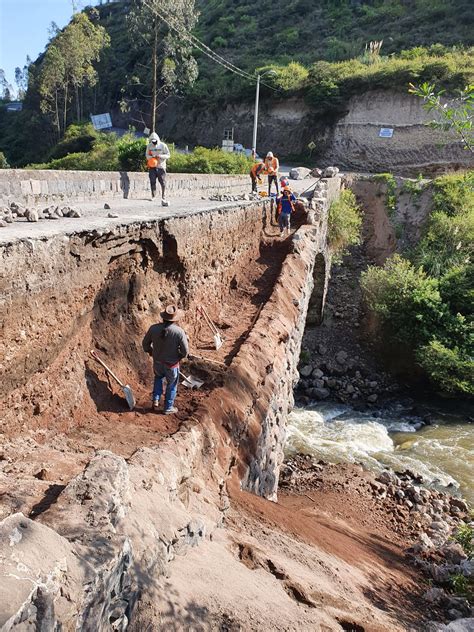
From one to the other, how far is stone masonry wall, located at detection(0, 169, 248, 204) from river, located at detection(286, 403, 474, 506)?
7.35 meters

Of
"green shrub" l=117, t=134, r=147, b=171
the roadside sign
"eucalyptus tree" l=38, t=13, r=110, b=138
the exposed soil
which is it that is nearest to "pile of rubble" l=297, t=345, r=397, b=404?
the exposed soil

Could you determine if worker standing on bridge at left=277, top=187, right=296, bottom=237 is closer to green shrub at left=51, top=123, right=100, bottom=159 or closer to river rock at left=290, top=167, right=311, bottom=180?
river rock at left=290, top=167, right=311, bottom=180

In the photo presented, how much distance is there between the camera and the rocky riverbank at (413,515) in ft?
19.7

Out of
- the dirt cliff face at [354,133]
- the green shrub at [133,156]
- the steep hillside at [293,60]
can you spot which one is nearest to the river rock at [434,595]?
the green shrub at [133,156]

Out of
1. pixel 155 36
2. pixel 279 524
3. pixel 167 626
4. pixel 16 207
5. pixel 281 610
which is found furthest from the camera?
pixel 155 36

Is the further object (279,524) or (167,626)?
(279,524)

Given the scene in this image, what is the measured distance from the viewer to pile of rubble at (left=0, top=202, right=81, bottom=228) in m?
5.66

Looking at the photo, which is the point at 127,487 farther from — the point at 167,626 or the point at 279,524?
the point at 279,524

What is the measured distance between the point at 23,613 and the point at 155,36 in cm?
2664

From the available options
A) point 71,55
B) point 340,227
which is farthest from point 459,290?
point 71,55

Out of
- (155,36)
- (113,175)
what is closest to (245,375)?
(113,175)

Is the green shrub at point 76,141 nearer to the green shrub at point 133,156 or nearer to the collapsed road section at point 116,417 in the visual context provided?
the green shrub at point 133,156

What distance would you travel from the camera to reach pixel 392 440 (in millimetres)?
13188

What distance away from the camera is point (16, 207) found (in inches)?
245
